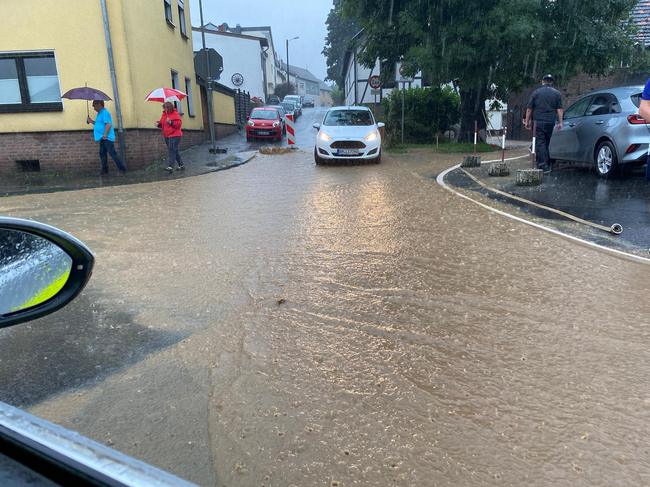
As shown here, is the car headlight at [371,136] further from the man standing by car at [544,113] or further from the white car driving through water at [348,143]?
the man standing by car at [544,113]

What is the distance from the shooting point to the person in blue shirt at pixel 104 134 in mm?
13258

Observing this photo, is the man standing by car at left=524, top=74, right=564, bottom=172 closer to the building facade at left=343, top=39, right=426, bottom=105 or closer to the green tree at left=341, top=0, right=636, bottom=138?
the green tree at left=341, top=0, right=636, bottom=138

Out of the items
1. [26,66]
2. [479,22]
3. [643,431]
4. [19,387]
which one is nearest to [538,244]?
[643,431]

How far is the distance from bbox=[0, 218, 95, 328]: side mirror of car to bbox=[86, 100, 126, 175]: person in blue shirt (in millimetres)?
12740

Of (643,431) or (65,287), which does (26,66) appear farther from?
(643,431)

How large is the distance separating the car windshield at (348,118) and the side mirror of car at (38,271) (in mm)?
13654

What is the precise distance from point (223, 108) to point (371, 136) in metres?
17.7

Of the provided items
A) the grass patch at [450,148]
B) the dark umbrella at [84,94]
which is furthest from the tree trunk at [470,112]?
the dark umbrella at [84,94]

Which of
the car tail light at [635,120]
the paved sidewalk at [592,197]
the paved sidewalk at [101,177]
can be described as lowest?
the paved sidewalk at [592,197]

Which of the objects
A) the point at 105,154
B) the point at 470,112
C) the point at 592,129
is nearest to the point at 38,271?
the point at 592,129

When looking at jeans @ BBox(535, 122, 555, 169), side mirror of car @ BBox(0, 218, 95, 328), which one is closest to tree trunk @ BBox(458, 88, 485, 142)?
jeans @ BBox(535, 122, 555, 169)

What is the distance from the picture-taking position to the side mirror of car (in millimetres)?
1763

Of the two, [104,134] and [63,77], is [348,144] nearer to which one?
[104,134]

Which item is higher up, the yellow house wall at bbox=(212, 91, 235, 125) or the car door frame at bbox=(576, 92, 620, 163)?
the yellow house wall at bbox=(212, 91, 235, 125)
